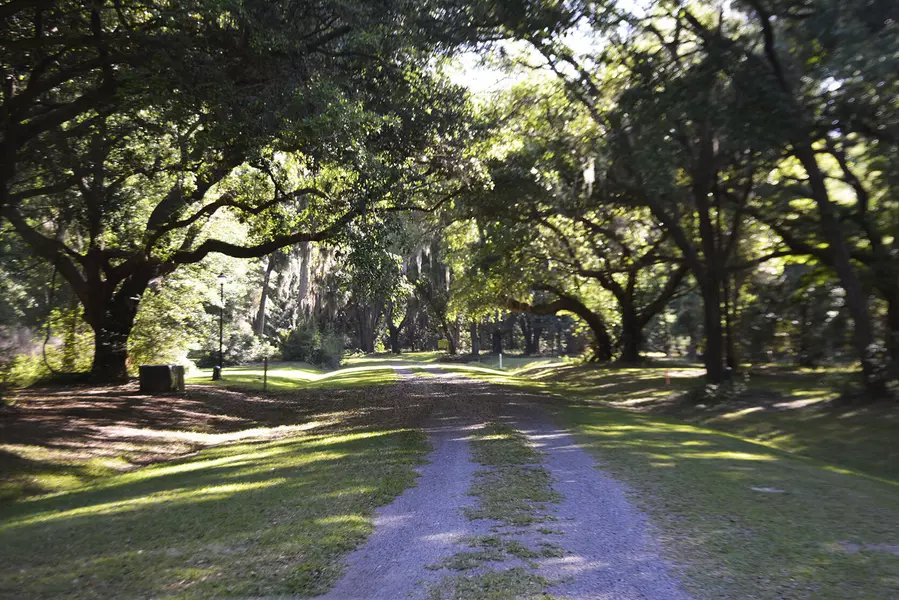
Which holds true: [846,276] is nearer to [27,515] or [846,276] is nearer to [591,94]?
[591,94]

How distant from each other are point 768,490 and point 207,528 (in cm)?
701

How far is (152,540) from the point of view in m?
6.73

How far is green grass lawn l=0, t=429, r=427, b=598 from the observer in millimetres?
5410

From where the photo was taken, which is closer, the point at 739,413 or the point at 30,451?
the point at 30,451

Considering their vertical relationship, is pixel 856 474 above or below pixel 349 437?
below

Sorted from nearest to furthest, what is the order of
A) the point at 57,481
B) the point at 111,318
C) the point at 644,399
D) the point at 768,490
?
the point at 768,490 → the point at 57,481 → the point at 111,318 → the point at 644,399

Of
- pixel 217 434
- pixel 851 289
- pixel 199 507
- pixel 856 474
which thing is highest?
pixel 851 289

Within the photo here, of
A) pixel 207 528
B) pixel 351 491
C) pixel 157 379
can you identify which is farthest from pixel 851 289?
pixel 157 379

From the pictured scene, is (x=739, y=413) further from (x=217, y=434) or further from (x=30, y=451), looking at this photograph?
(x=30, y=451)

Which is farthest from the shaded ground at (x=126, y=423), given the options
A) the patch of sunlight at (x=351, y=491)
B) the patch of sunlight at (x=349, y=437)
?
the patch of sunlight at (x=351, y=491)

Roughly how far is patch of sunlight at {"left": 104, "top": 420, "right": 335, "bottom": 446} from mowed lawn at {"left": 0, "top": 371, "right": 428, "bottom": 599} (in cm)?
5

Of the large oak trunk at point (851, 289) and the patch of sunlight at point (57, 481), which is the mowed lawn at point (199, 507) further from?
the large oak trunk at point (851, 289)

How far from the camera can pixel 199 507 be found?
8156 mm

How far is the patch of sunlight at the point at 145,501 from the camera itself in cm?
834
